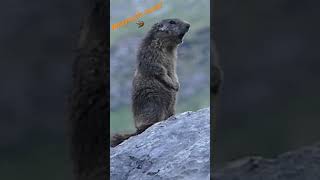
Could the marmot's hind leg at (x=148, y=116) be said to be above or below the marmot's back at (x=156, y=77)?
below

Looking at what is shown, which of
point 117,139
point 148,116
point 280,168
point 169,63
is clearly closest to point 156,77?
point 169,63

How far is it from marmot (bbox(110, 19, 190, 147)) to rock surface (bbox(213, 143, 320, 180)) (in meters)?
0.82

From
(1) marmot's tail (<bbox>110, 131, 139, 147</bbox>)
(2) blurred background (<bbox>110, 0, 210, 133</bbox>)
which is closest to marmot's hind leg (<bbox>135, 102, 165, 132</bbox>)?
(2) blurred background (<bbox>110, 0, 210, 133</bbox>)

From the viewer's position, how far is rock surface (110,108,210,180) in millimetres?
6434

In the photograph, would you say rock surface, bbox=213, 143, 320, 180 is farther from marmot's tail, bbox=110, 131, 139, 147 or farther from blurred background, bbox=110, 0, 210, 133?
marmot's tail, bbox=110, 131, 139, 147

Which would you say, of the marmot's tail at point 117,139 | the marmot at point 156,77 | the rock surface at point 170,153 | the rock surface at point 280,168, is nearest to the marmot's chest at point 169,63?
the marmot at point 156,77

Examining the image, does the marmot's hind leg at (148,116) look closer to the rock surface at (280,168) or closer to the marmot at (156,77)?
the marmot at (156,77)

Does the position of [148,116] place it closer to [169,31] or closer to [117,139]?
[117,139]

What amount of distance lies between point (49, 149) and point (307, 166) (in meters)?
2.21

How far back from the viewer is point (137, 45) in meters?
6.69

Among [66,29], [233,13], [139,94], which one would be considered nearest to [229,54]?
[233,13]

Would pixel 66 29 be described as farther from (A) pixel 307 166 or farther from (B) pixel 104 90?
(A) pixel 307 166

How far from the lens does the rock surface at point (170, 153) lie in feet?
21.1

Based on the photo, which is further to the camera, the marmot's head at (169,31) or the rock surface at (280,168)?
the marmot's head at (169,31)
